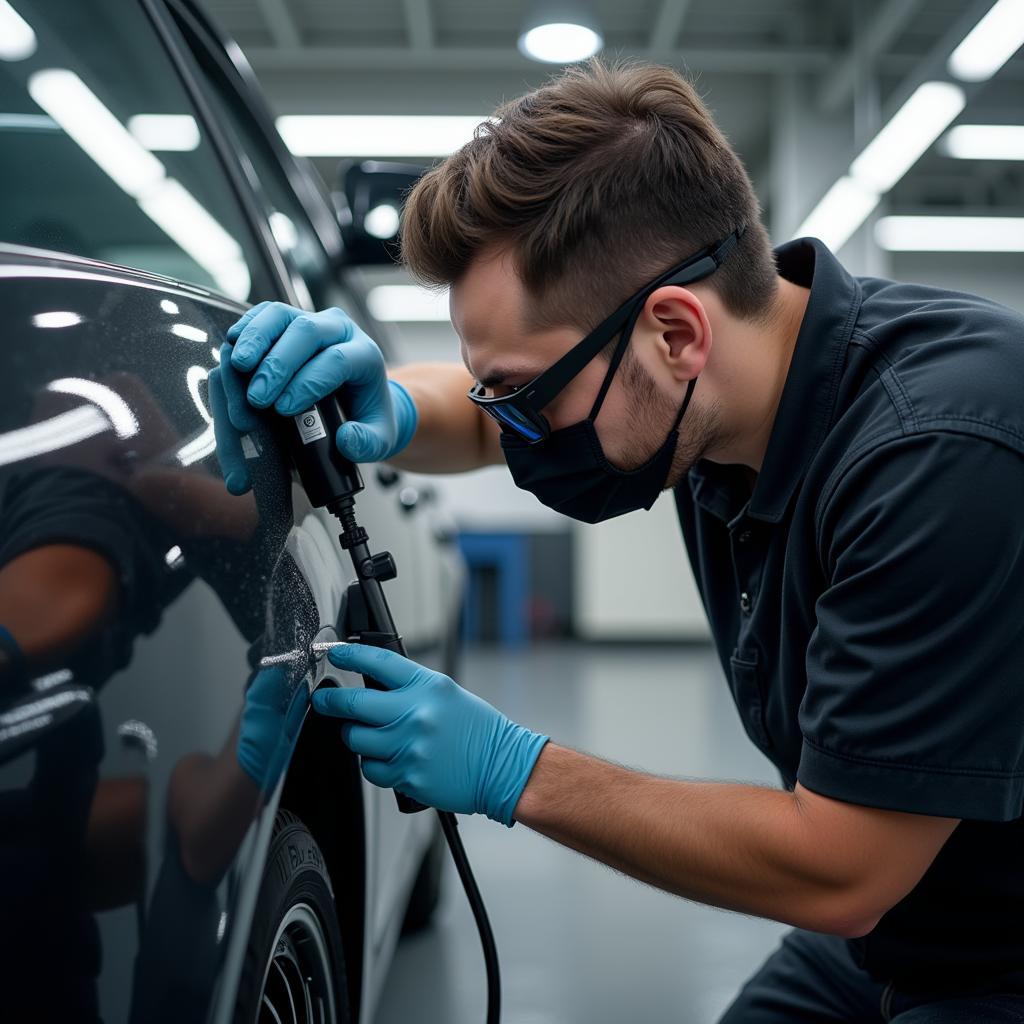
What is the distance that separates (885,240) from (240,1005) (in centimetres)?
841

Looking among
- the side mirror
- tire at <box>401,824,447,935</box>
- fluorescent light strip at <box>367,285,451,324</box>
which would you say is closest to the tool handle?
the side mirror

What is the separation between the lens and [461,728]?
3.47ft

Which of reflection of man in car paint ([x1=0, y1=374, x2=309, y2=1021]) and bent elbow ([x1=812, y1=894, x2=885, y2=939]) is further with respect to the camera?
bent elbow ([x1=812, y1=894, x2=885, y2=939])

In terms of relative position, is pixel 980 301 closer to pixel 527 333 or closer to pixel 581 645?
pixel 527 333

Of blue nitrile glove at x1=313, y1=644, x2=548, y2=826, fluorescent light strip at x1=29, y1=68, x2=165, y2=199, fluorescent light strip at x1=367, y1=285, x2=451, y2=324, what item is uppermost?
fluorescent light strip at x1=367, y1=285, x2=451, y2=324

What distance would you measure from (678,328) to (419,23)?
200 inches

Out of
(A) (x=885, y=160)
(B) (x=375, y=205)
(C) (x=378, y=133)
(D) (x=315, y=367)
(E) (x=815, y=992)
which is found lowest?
(E) (x=815, y=992)

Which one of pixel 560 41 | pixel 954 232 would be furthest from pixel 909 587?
pixel 954 232

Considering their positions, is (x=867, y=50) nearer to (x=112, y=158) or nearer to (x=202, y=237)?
(x=202, y=237)

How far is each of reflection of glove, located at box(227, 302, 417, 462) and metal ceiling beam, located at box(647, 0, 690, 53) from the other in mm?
4857

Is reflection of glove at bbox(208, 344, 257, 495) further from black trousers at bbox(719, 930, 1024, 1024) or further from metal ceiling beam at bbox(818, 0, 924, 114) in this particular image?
metal ceiling beam at bbox(818, 0, 924, 114)

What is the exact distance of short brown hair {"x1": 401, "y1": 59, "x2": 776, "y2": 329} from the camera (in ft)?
3.77

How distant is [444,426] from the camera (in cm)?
169

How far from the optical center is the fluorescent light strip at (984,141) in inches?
A: 213
